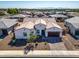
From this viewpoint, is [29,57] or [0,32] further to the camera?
[0,32]

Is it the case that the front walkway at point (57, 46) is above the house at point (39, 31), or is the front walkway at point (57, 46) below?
below

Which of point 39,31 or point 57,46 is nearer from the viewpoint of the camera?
point 57,46

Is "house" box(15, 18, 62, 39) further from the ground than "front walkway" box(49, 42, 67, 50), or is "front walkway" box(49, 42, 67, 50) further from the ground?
"house" box(15, 18, 62, 39)

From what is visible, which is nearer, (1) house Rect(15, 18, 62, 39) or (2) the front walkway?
(2) the front walkway

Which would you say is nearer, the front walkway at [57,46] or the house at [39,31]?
the front walkway at [57,46]

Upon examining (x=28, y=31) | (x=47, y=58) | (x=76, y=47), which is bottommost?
(x=76, y=47)

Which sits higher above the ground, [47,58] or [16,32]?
[47,58]

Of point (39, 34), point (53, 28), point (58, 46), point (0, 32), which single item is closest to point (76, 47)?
point (58, 46)

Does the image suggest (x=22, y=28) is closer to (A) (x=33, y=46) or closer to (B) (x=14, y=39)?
(B) (x=14, y=39)

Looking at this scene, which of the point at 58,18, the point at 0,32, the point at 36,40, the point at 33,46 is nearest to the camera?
the point at 33,46

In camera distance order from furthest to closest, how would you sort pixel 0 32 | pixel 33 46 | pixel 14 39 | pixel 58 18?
pixel 58 18 → pixel 0 32 → pixel 14 39 → pixel 33 46

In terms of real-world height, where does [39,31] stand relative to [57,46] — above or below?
above
